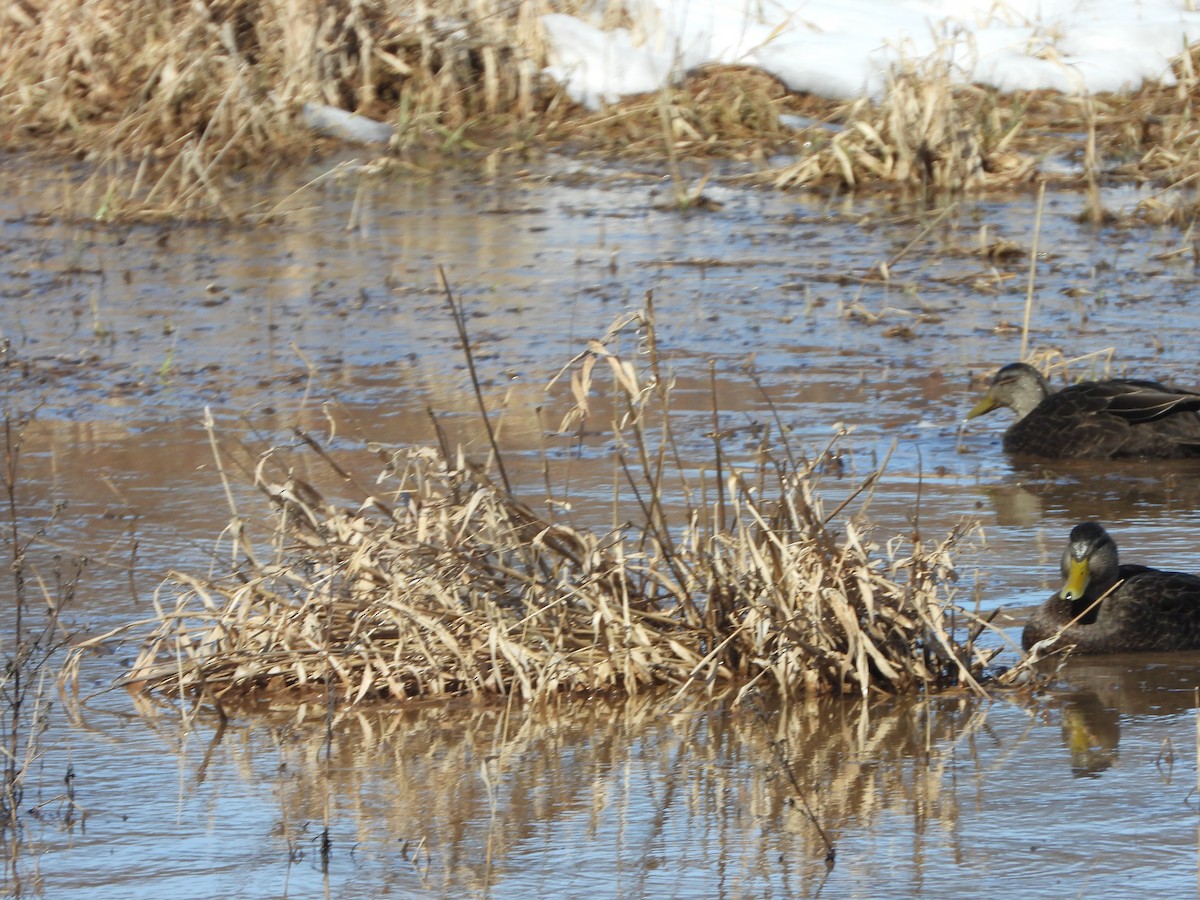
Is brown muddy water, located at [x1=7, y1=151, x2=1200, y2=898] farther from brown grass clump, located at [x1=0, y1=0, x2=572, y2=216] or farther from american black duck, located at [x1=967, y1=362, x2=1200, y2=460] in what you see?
brown grass clump, located at [x1=0, y1=0, x2=572, y2=216]

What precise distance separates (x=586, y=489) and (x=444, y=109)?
27.9ft

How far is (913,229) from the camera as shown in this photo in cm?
1170

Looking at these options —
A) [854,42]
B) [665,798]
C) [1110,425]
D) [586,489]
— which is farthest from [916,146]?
[665,798]

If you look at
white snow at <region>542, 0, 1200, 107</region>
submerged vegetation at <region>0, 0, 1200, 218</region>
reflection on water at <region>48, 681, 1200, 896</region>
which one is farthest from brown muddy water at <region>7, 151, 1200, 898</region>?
white snow at <region>542, 0, 1200, 107</region>

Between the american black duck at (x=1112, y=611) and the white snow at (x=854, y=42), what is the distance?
9197 millimetres

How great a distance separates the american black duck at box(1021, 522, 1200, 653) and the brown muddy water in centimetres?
8

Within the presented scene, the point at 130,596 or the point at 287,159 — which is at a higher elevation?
the point at 287,159

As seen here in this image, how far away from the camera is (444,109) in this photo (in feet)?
48.7

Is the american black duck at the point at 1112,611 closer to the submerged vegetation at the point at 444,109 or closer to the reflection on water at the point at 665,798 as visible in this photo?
the reflection on water at the point at 665,798

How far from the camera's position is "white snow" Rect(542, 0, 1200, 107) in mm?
15297

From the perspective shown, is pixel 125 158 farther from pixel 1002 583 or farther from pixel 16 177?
pixel 1002 583

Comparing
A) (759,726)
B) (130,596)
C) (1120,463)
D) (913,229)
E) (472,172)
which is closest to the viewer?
(759,726)

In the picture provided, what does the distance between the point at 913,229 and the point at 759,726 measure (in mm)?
7468

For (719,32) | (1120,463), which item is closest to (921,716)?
(1120,463)
